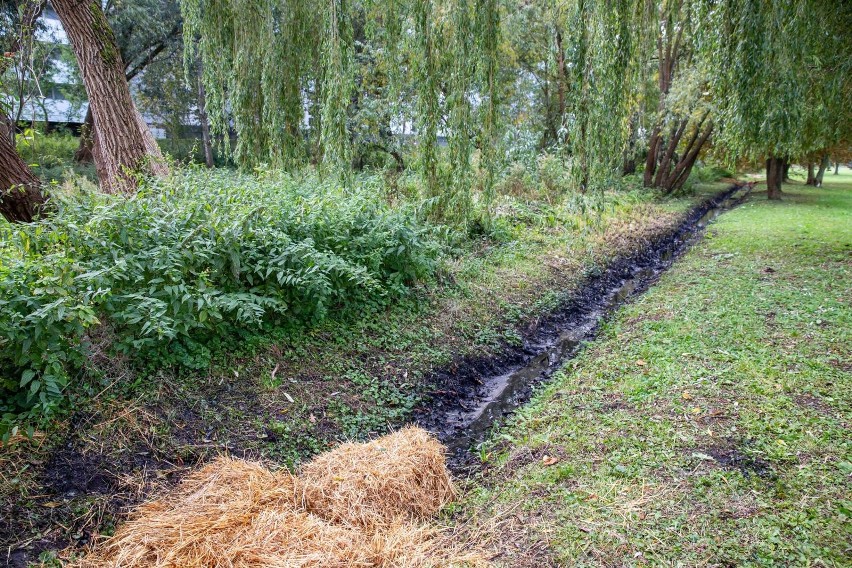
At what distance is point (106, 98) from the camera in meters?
5.80

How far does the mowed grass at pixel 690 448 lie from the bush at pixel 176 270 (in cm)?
208

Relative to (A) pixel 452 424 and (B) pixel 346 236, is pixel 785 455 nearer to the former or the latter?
(A) pixel 452 424

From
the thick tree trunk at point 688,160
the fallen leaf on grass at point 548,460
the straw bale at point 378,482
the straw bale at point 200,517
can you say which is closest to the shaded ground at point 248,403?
the straw bale at point 200,517

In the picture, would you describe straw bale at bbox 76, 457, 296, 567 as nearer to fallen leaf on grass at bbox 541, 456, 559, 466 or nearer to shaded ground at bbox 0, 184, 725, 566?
shaded ground at bbox 0, 184, 725, 566

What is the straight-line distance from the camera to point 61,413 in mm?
3148

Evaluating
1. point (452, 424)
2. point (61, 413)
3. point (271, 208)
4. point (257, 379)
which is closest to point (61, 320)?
point (61, 413)

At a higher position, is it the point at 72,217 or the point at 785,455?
the point at 72,217

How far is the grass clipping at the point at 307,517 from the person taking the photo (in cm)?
252

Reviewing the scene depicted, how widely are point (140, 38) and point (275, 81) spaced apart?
35.5 feet

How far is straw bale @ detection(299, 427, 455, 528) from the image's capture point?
2922mm

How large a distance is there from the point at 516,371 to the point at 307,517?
2.86 metres

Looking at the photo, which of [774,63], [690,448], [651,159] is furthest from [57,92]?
[690,448]

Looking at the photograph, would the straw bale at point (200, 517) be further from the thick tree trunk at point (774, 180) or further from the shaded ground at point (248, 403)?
the thick tree trunk at point (774, 180)

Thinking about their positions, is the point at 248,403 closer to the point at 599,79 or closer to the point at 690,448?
the point at 690,448
